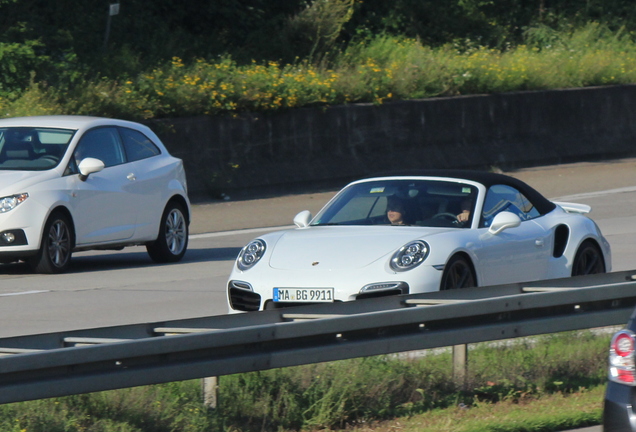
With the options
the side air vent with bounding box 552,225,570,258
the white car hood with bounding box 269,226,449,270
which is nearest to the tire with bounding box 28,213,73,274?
the white car hood with bounding box 269,226,449,270

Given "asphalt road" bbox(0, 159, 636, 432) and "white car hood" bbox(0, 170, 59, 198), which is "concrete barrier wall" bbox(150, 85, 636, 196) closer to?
"asphalt road" bbox(0, 159, 636, 432)

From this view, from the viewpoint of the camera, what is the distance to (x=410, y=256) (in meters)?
8.59

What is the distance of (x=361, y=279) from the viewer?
839 centimetres

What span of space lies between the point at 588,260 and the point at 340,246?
2.73 meters

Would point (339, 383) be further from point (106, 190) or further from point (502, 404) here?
point (106, 190)

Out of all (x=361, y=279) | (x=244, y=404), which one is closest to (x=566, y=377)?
(x=361, y=279)

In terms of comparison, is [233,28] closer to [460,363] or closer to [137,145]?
[137,145]

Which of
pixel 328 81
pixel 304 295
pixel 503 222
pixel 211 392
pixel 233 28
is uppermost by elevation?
pixel 233 28

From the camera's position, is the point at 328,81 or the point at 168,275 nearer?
the point at 168,275

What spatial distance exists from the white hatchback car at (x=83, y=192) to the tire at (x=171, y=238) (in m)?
0.01

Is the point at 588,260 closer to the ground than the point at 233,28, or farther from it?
closer to the ground

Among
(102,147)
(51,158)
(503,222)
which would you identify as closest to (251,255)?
(503,222)

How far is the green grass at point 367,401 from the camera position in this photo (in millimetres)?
5969

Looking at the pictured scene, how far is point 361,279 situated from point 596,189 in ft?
51.9
